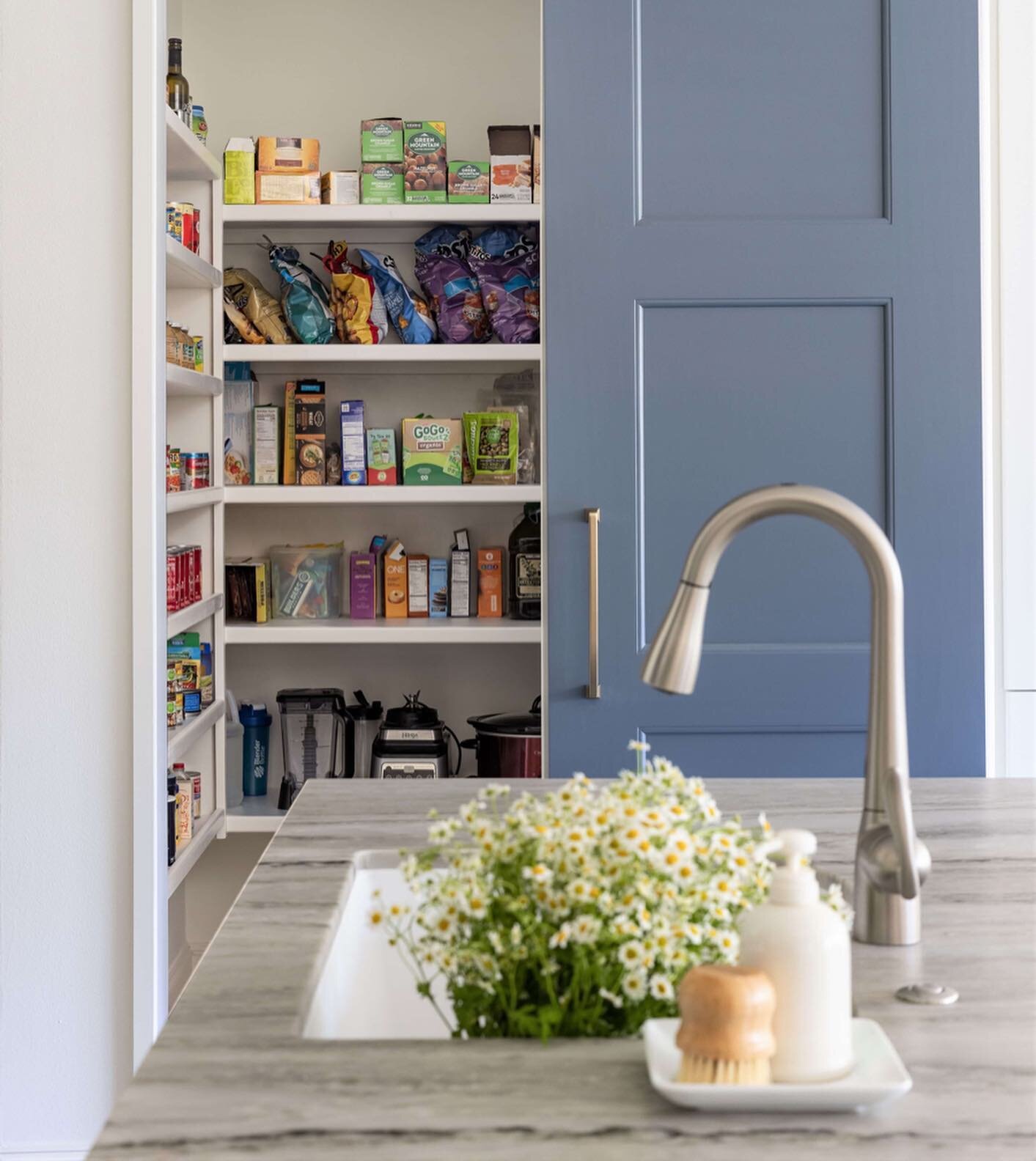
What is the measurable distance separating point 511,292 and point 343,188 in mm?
463

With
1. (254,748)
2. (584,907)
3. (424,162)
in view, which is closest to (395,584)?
(254,748)

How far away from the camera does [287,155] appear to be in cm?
312

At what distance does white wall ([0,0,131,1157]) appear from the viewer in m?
2.33

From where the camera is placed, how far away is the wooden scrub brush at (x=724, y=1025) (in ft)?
2.52

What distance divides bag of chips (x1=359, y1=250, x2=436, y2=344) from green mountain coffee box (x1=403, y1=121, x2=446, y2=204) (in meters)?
0.18

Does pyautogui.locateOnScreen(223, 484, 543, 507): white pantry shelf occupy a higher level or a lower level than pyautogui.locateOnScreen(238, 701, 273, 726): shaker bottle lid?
higher

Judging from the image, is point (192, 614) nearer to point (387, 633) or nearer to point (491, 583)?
point (387, 633)

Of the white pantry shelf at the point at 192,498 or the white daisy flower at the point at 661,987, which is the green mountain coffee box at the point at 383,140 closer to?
the white pantry shelf at the point at 192,498

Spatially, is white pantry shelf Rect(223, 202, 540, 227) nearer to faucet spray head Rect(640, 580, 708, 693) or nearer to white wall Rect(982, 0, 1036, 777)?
white wall Rect(982, 0, 1036, 777)

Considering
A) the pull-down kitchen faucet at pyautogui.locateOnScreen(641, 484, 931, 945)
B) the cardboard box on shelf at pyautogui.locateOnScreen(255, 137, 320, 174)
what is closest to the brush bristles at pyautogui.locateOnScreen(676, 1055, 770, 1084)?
the pull-down kitchen faucet at pyautogui.locateOnScreen(641, 484, 931, 945)

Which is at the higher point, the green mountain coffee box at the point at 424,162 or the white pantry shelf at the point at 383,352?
the green mountain coffee box at the point at 424,162

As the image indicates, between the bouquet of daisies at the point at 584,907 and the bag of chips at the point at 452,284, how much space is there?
7.74 ft

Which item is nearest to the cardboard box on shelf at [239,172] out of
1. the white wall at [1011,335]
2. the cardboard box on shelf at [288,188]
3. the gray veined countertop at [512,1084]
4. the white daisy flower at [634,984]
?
the cardboard box on shelf at [288,188]

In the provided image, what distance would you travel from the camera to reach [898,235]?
2502mm
